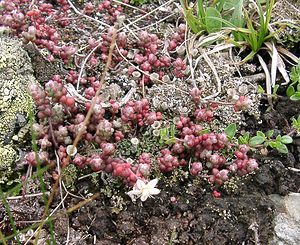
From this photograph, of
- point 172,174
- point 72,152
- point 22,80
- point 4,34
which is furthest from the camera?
point 4,34

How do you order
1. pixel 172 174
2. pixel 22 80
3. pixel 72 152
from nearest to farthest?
pixel 72 152 < pixel 172 174 < pixel 22 80

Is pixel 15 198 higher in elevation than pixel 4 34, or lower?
lower

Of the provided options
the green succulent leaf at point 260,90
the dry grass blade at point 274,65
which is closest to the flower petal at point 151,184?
the green succulent leaf at point 260,90

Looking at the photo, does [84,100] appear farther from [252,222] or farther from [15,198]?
[252,222]

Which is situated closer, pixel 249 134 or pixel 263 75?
pixel 249 134

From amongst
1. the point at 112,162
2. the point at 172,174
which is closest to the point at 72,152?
the point at 112,162

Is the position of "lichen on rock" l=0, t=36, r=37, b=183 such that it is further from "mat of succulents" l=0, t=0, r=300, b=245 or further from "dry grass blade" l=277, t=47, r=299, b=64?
"dry grass blade" l=277, t=47, r=299, b=64

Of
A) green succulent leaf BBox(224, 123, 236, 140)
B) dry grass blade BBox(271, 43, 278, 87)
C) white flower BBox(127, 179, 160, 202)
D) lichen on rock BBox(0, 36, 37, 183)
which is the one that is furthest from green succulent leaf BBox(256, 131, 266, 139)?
lichen on rock BBox(0, 36, 37, 183)

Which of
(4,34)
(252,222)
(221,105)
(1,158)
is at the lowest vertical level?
(252,222)
